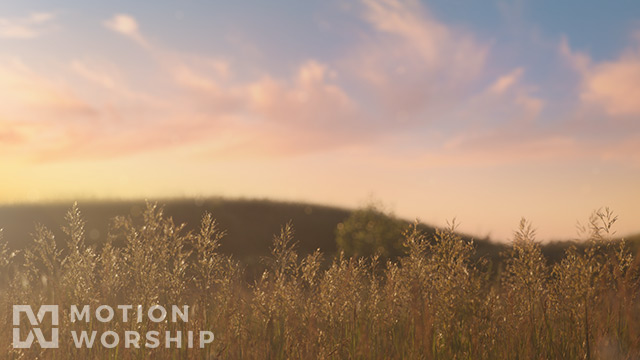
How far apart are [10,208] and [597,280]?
31671mm

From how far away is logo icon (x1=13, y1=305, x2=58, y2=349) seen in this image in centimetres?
414

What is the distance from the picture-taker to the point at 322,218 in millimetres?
28094

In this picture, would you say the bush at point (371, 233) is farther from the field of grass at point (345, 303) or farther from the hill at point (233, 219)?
the field of grass at point (345, 303)

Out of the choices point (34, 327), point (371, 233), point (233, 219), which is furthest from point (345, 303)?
point (233, 219)

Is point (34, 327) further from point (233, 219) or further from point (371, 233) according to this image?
point (233, 219)

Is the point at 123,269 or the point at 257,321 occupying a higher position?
the point at 123,269

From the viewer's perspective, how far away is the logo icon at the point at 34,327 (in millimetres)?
4141

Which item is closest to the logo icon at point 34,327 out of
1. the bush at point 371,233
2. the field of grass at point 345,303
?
the field of grass at point 345,303

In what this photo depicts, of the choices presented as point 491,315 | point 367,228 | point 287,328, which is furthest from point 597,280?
point 367,228

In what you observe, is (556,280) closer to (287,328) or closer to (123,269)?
(287,328)

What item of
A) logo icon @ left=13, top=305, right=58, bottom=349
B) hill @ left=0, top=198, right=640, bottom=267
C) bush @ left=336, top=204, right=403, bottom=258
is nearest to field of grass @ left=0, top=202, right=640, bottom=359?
logo icon @ left=13, top=305, right=58, bottom=349

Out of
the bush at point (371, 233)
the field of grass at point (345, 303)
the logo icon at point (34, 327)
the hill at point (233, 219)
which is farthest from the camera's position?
the hill at point (233, 219)

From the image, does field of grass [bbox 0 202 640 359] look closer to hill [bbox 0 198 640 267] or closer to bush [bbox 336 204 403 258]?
bush [bbox 336 204 403 258]

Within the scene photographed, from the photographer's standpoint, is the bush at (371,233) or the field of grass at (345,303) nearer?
the field of grass at (345,303)
